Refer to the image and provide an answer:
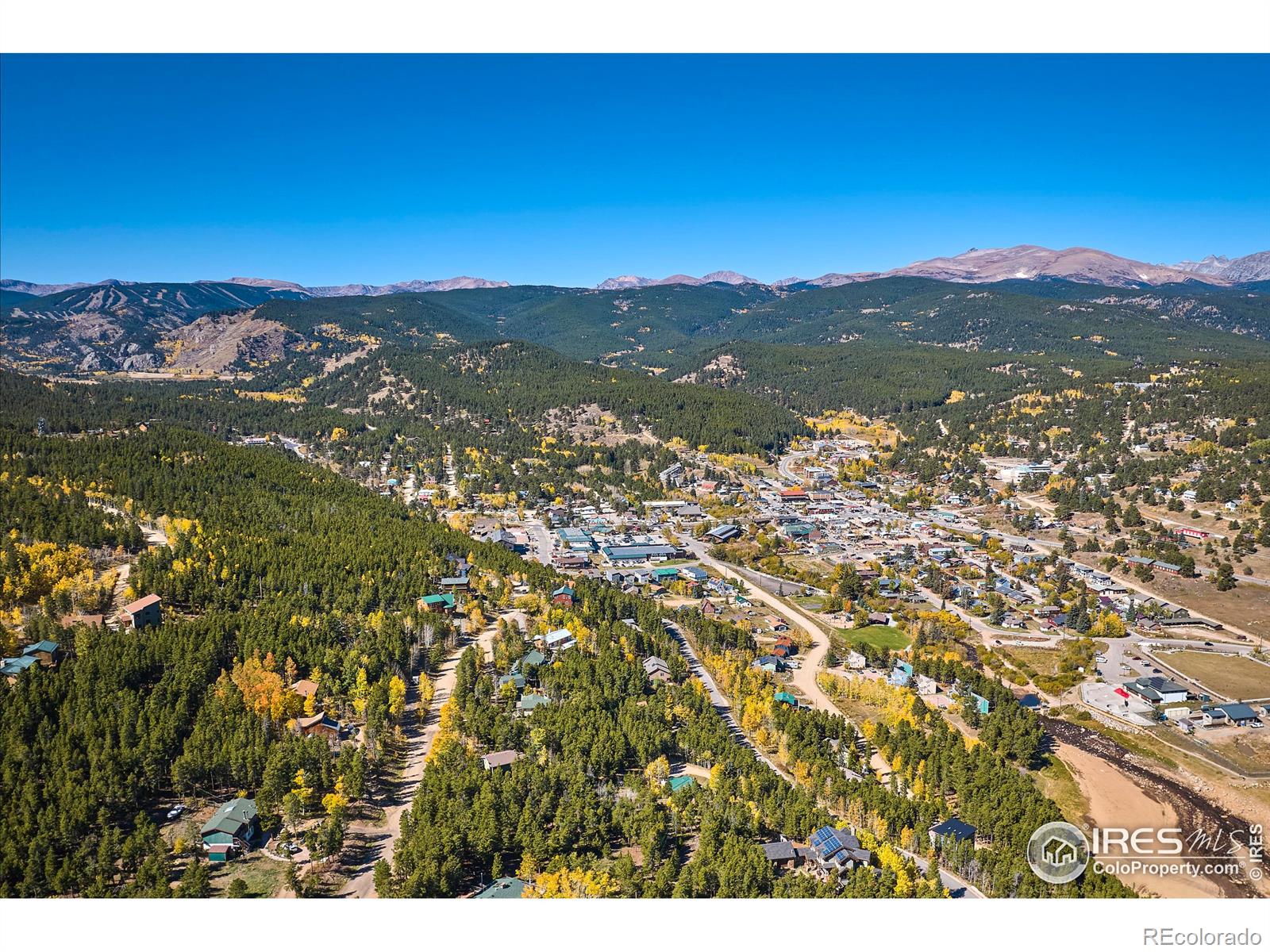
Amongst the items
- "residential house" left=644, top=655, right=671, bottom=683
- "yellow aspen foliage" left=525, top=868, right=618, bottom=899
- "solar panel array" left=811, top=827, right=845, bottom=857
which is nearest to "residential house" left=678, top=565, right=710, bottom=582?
"residential house" left=644, top=655, right=671, bottom=683

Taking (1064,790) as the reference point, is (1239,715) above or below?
above

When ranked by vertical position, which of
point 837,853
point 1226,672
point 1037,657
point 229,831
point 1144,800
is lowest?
point 1144,800

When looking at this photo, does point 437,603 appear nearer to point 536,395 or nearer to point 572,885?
point 572,885

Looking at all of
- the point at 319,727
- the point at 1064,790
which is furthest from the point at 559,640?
the point at 1064,790

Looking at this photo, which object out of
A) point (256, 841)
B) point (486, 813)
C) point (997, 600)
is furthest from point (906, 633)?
point (256, 841)

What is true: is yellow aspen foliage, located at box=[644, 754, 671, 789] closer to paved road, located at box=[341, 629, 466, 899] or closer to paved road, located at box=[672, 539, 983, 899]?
paved road, located at box=[672, 539, 983, 899]
